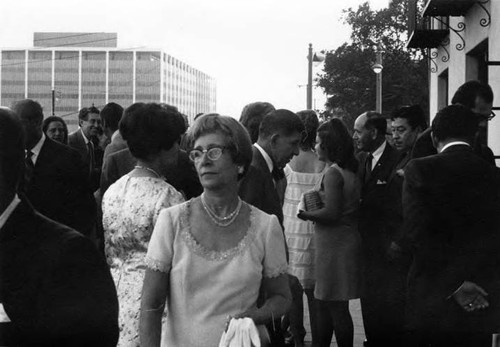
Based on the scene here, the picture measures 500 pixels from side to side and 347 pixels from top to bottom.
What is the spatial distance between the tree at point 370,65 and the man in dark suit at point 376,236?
18.6m

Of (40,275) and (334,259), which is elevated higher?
(40,275)

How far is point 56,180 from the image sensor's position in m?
4.88

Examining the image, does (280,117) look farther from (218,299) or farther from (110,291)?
(110,291)

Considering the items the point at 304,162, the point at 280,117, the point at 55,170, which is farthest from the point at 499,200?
the point at 304,162

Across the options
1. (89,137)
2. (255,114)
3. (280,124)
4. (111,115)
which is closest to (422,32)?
(89,137)

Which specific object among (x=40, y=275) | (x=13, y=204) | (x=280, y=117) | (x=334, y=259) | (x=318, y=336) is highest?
(x=280, y=117)

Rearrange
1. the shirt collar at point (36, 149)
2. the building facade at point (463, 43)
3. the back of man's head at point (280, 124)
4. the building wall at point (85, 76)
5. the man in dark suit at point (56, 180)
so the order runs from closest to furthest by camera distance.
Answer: the man in dark suit at point (56, 180) < the shirt collar at point (36, 149) < the back of man's head at point (280, 124) < the building facade at point (463, 43) < the building wall at point (85, 76)

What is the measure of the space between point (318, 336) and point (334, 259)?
610 millimetres

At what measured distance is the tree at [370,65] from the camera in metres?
26.5

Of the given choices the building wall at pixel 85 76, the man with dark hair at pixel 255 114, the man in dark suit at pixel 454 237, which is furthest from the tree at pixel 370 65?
the building wall at pixel 85 76

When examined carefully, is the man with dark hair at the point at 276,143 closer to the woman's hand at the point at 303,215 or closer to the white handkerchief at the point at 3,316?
the woman's hand at the point at 303,215

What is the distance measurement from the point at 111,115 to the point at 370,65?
28.4 meters

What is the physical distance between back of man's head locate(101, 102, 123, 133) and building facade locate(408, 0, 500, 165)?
10.7 feet

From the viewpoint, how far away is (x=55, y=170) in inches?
193
